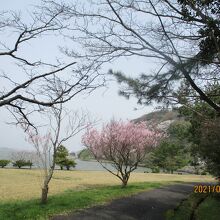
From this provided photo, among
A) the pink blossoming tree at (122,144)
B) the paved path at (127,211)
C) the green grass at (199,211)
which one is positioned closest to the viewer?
the green grass at (199,211)

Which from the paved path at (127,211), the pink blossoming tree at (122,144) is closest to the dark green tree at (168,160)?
the pink blossoming tree at (122,144)

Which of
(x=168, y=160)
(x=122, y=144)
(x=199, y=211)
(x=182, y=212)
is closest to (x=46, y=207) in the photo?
(x=182, y=212)

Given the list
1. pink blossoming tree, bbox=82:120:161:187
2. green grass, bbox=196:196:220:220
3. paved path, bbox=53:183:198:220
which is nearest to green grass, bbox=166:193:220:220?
green grass, bbox=196:196:220:220

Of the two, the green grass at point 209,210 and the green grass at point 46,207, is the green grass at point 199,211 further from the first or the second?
the green grass at point 46,207

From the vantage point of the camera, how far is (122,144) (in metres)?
22.9

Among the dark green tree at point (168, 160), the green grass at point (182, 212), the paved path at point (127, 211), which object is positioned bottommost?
the paved path at point (127, 211)

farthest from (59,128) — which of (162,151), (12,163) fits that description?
(162,151)

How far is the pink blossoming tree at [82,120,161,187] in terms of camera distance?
75.2 ft

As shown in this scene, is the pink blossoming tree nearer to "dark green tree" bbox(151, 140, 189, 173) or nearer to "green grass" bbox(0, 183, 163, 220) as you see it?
"green grass" bbox(0, 183, 163, 220)

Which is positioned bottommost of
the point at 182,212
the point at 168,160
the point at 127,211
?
the point at 127,211

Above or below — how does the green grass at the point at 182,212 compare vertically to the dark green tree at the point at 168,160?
below

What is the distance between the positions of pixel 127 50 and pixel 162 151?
48.0m

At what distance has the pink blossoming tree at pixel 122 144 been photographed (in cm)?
2291

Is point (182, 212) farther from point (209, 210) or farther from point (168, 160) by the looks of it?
point (168, 160)
